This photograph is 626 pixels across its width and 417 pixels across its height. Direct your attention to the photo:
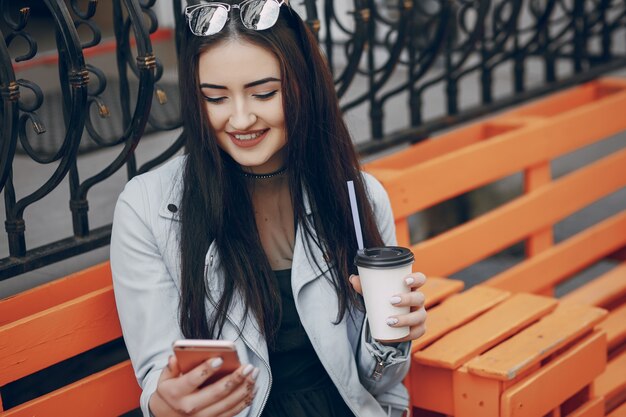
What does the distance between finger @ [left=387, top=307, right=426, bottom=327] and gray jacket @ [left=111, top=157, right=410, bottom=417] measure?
15cm

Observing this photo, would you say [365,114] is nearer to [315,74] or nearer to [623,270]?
[623,270]

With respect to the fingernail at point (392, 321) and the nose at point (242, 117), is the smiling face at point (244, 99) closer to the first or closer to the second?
the nose at point (242, 117)

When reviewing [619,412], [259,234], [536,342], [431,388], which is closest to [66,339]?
[259,234]

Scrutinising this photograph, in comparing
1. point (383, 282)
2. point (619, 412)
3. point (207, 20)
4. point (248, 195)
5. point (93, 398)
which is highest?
point (207, 20)

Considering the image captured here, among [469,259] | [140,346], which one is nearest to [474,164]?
[469,259]

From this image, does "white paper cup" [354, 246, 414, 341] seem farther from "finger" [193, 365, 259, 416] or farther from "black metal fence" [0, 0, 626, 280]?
"black metal fence" [0, 0, 626, 280]

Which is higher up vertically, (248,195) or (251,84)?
(251,84)

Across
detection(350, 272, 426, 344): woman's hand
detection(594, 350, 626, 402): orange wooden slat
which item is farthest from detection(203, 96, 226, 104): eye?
detection(594, 350, 626, 402): orange wooden slat

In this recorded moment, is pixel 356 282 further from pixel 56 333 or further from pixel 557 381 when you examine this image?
pixel 557 381

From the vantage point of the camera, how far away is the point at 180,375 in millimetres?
2125

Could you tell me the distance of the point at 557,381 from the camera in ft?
9.98

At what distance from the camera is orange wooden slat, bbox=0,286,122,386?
2475mm

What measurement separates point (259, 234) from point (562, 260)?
222cm

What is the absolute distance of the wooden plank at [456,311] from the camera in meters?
3.09
